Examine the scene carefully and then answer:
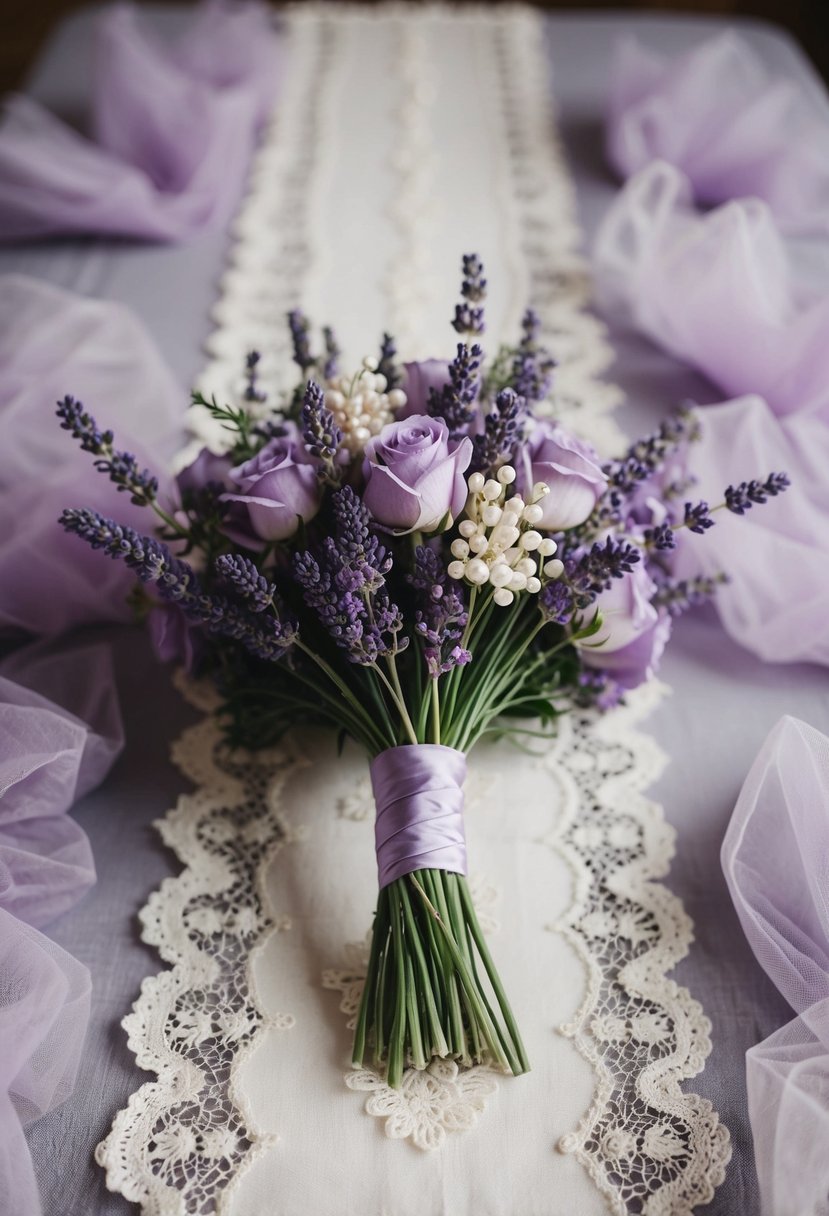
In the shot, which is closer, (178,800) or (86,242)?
(178,800)

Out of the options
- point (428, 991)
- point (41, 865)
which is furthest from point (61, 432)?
point (428, 991)

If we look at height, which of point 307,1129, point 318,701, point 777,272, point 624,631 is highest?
point 777,272

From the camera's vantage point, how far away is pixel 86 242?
182cm

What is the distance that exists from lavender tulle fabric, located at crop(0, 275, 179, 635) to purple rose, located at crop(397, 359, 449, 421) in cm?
39

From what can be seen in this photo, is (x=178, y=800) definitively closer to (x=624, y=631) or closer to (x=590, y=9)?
(x=624, y=631)

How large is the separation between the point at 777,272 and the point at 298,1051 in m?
→ 1.25

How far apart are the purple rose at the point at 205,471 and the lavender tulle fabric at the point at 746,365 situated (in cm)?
53

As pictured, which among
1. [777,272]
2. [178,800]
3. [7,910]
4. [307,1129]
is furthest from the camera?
[777,272]

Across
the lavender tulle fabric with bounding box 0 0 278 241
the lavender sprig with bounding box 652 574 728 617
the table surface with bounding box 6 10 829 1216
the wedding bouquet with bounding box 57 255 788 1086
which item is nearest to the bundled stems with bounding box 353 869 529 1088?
the wedding bouquet with bounding box 57 255 788 1086

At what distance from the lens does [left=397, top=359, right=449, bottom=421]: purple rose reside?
3.31 ft

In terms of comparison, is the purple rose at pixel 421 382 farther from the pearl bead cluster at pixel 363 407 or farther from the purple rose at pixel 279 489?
the purple rose at pixel 279 489

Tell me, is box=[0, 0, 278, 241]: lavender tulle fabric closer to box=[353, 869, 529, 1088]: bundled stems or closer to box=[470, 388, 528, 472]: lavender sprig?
box=[470, 388, 528, 472]: lavender sprig

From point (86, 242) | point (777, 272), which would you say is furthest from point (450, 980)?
point (86, 242)

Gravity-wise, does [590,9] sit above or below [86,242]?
above
